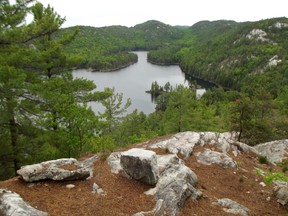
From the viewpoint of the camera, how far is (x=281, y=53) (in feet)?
454

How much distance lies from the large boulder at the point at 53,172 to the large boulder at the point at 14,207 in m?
1.30

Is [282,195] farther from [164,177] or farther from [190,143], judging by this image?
[190,143]

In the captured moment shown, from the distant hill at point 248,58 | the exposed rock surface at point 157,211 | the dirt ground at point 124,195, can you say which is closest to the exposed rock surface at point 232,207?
the dirt ground at point 124,195

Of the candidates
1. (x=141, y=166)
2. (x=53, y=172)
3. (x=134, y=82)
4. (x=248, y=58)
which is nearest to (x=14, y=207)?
(x=53, y=172)

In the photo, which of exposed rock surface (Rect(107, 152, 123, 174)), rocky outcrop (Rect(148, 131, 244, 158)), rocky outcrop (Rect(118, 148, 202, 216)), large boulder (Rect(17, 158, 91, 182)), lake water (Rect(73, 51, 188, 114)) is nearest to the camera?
rocky outcrop (Rect(118, 148, 202, 216))

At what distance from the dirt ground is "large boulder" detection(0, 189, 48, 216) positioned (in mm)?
381

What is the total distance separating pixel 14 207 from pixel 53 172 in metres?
2.44

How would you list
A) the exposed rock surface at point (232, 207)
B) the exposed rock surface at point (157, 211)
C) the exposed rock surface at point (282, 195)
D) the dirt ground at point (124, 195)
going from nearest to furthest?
the exposed rock surface at point (157, 211) → the dirt ground at point (124, 195) → the exposed rock surface at point (232, 207) → the exposed rock surface at point (282, 195)

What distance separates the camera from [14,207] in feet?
25.2

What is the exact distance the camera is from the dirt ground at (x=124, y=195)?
8.77m

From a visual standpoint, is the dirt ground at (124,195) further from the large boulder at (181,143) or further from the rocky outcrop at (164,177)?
the large boulder at (181,143)

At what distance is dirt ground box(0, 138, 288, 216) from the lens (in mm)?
8766

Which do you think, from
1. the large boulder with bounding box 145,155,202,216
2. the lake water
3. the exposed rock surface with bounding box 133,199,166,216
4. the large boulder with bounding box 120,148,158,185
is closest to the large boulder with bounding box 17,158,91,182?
the large boulder with bounding box 120,148,158,185

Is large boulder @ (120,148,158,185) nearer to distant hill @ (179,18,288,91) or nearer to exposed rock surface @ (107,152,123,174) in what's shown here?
exposed rock surface @ (107,152,123,174)
